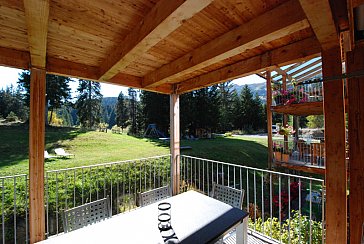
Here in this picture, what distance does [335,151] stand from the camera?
1.76 metres

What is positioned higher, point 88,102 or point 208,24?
point 88,102

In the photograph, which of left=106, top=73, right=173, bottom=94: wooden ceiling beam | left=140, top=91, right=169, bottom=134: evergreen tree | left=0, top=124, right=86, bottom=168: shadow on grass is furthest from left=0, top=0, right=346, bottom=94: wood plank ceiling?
left=140, top=91, right=169, bottom=134: evergreen tree

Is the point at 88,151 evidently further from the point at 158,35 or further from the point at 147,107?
the point at 158,35

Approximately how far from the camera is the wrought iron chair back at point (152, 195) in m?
2.38

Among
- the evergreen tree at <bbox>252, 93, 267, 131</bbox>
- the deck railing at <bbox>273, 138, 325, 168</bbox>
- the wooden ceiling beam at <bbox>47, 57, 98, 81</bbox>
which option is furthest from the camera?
the evergreen tree at <bbox>252, 93, 267, 131</bbox>

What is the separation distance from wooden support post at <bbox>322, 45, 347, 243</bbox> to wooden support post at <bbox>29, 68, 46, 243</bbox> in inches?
123

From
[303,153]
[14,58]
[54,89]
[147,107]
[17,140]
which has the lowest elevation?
[303,153]

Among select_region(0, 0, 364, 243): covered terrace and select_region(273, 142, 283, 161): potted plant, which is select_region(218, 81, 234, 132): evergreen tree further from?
select_region(0, 0, 364, 243): covered terrace

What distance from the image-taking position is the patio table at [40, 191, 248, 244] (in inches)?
56.7

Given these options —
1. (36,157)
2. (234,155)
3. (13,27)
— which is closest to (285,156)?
(234,155)

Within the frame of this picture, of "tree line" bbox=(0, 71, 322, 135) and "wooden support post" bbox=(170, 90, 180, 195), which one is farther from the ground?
"tree line" bbox=(0, 71, 322, 135)

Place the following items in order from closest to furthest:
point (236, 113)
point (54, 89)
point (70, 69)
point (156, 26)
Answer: point (156, 26), point (70, 69), point (54, 89), point (236, 113)

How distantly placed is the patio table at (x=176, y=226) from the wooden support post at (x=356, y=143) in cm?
103

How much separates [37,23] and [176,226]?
189 cm
